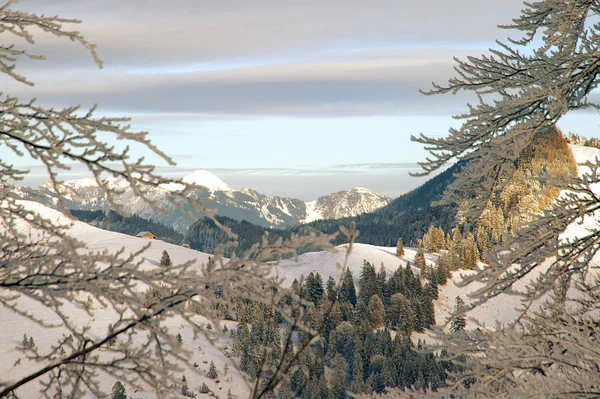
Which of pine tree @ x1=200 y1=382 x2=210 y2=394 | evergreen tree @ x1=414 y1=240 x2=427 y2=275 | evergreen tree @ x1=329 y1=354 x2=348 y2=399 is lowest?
pine tree @ x1=200 y1=382 x2=210 y2=394

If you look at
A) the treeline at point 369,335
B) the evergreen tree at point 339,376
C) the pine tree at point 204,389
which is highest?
the treeline at point 369,335

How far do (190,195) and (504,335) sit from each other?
3532 mm

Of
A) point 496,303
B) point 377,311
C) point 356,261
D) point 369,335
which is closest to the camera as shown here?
point 369,335

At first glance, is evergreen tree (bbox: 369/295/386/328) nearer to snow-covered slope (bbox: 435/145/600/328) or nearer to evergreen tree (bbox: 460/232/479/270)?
snow-covered slope (bbox: 435/145/600/328)

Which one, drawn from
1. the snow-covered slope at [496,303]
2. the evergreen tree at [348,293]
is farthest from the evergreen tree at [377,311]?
the snow-covered slope at [496,303]

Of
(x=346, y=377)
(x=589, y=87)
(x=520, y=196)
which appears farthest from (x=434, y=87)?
(x=520, y=196)

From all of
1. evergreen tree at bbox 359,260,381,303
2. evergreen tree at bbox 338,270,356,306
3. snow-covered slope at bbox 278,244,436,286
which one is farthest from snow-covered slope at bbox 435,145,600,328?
evergreen tree at bbox 338,270,356,306

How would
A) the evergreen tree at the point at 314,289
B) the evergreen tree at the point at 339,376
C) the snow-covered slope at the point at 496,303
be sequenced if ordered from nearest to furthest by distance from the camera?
the evergreen tree at the point at 339,376 < the snow-covered slope at the point at 496,303 < the evergreen tree at the point at 314,289

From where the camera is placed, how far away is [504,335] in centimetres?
501

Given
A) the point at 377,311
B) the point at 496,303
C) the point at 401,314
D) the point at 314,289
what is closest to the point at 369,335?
the point at 401,314

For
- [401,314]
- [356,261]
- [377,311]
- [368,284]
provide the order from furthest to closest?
[356,261]
[368,284]
[377,311]
[401,314]

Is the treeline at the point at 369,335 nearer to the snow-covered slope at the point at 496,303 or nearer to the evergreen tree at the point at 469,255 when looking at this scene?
the snow-covered slope at the point at 496,303

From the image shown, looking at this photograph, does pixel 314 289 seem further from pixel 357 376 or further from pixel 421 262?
pixel 421 262

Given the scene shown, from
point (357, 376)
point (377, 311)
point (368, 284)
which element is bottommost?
point (357, 376)
